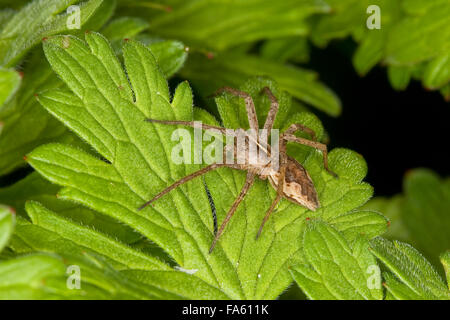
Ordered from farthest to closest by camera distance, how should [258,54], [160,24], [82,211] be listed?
1. [258,54]
2. [160,24]
3. [82,211]

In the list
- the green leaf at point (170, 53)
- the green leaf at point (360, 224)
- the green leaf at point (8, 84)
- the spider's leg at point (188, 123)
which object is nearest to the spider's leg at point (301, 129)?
the spider's leg at point (188, 123)

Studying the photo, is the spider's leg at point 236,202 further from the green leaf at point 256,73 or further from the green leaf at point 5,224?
the green leaf at point 256,73

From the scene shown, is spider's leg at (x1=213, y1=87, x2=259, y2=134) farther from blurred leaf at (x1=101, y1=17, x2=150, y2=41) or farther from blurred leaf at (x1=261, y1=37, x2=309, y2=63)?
blurred leaf at (x1=261, y1=37, x2=309, y2=63)

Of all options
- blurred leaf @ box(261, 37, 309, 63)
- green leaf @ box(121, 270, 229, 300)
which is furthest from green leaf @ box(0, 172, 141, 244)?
blurred leaf @ box(261, 37, 309, 63)

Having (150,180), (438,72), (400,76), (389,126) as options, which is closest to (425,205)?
(389,126)
